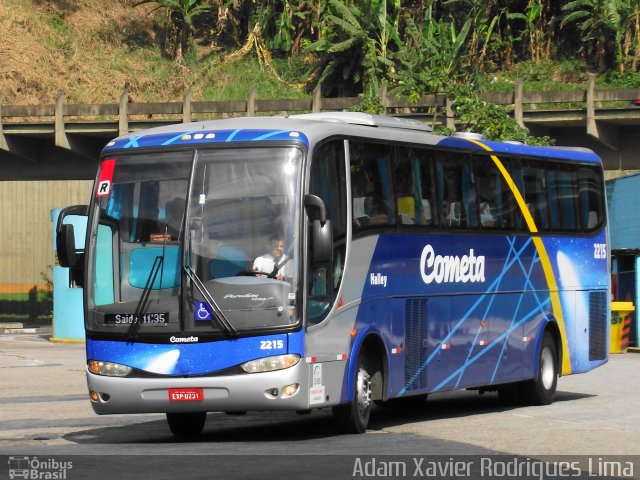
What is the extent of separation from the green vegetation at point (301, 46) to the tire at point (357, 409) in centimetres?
2961

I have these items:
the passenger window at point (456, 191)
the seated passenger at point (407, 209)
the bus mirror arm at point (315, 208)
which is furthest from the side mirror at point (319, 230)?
the passenger window at point (456, 191)

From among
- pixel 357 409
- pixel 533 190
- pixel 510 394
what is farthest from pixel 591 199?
pixel 357 409

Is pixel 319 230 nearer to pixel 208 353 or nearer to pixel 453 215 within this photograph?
pixel 208 353

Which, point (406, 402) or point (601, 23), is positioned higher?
point (601, 23)

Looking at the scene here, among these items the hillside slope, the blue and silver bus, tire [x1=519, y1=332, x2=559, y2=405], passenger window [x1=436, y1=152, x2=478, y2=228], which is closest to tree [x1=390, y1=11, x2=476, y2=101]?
the hillside slope

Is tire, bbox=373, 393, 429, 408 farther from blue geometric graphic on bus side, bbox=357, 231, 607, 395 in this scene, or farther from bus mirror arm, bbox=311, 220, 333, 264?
bus mirror arm, bbox=311, 220, 333, 264

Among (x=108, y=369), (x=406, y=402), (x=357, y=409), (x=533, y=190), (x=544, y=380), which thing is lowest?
(x=406, y=402)

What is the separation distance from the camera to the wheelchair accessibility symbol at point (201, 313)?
14180mm

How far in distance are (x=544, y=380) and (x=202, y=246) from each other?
7.25m

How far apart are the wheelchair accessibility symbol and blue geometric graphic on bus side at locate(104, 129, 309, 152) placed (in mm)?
1731

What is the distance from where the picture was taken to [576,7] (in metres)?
55.6

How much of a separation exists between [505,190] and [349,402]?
5042mm

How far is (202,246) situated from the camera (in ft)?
46.9

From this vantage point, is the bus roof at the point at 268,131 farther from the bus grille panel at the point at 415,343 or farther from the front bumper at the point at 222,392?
the front bumper at the point at 222,392
